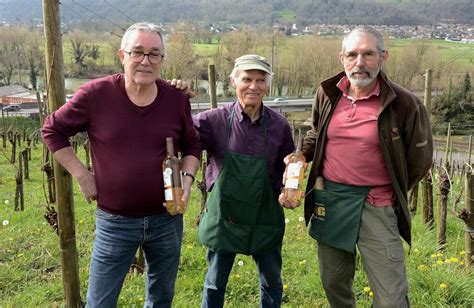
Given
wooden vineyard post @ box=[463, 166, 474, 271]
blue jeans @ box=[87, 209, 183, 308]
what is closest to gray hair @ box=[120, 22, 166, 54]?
blue jeans @ box=[87, 209, 183, 308]

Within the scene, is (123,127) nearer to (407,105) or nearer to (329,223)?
(329,223)

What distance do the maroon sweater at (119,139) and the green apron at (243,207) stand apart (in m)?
0.60

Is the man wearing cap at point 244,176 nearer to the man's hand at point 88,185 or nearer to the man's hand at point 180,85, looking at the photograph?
the man's hand at point 180,85

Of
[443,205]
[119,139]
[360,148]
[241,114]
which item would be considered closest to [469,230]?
[443,205]

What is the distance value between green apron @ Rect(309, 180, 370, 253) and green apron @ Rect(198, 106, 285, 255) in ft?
1.10

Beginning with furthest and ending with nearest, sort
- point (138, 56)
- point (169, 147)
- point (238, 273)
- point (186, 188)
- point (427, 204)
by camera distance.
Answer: point (427, 204) → point (238, 273) → point (186, 188) → point (169, 147) → point (138, 56)

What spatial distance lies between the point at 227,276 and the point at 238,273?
4.45ft

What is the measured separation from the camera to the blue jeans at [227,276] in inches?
133

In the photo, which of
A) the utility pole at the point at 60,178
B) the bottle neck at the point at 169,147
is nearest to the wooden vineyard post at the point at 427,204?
the bottle neck at the point at 169,147

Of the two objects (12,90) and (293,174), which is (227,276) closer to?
(293,174)

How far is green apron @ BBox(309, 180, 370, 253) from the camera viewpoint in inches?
124

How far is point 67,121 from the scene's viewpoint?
2.78 meters

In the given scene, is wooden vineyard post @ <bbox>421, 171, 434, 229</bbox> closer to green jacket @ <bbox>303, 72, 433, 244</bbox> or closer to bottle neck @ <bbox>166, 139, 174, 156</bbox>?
green jacket @ <bbox>303, 72, 433, 244</bbox>

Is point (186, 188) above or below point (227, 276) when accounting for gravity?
above
